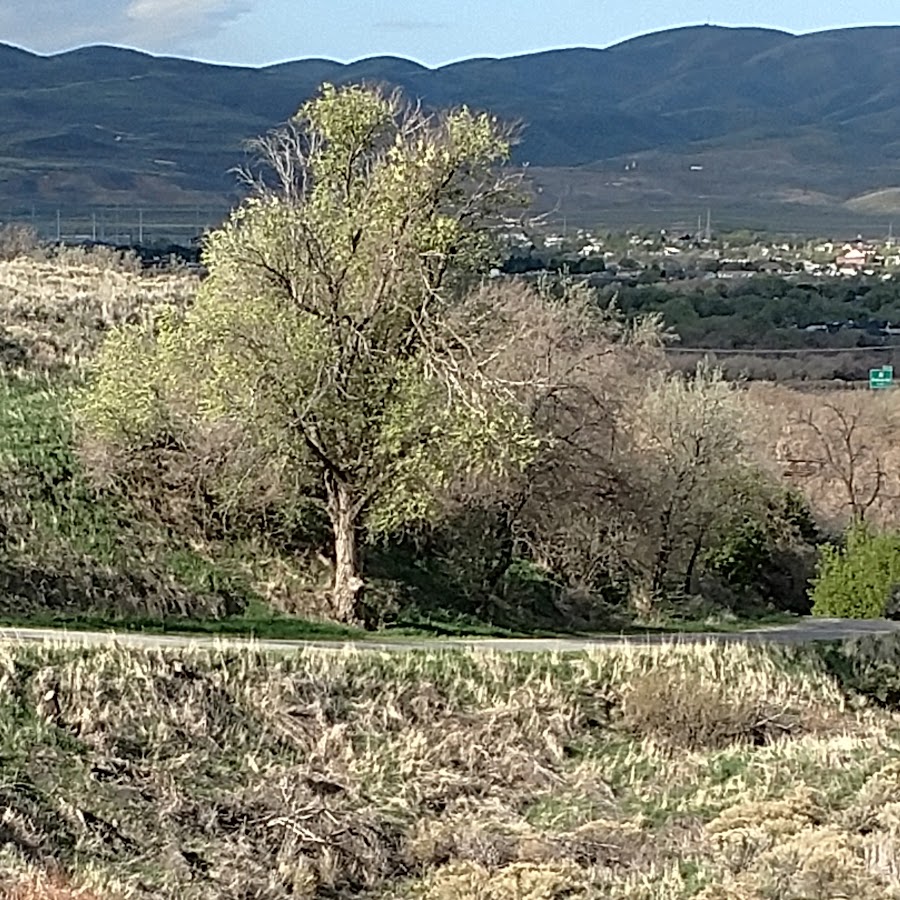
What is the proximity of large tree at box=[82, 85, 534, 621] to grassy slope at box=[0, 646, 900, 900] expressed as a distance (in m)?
3.82

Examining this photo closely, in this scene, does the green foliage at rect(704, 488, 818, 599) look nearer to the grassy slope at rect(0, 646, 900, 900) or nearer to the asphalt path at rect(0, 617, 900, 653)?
Answer: the asphalt path at rect(0, 617, 900, 653)

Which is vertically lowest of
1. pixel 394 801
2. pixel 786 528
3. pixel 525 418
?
pixel 786 528

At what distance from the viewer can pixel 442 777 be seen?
20359 mm

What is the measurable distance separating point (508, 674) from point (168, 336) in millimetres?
7885

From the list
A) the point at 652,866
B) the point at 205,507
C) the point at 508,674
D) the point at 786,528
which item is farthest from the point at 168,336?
the point at 786,528

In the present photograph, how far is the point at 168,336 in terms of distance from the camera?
26.8 meters

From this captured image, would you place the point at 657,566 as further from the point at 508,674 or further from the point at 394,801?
the point at 394,801

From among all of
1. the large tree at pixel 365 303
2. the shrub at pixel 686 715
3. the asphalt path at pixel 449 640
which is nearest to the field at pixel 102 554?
the asphalt path at pixel 449 640

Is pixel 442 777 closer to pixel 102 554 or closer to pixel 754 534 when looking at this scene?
pixel 102 554

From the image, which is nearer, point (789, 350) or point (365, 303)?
point (365, 303)

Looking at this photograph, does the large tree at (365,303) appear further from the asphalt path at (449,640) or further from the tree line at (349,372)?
the asphalt path at (449,640)

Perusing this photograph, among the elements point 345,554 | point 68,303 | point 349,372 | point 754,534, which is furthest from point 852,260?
point 349,372

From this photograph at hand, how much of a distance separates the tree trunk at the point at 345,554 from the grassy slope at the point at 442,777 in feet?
12.6

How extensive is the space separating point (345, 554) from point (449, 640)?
2313 mm
